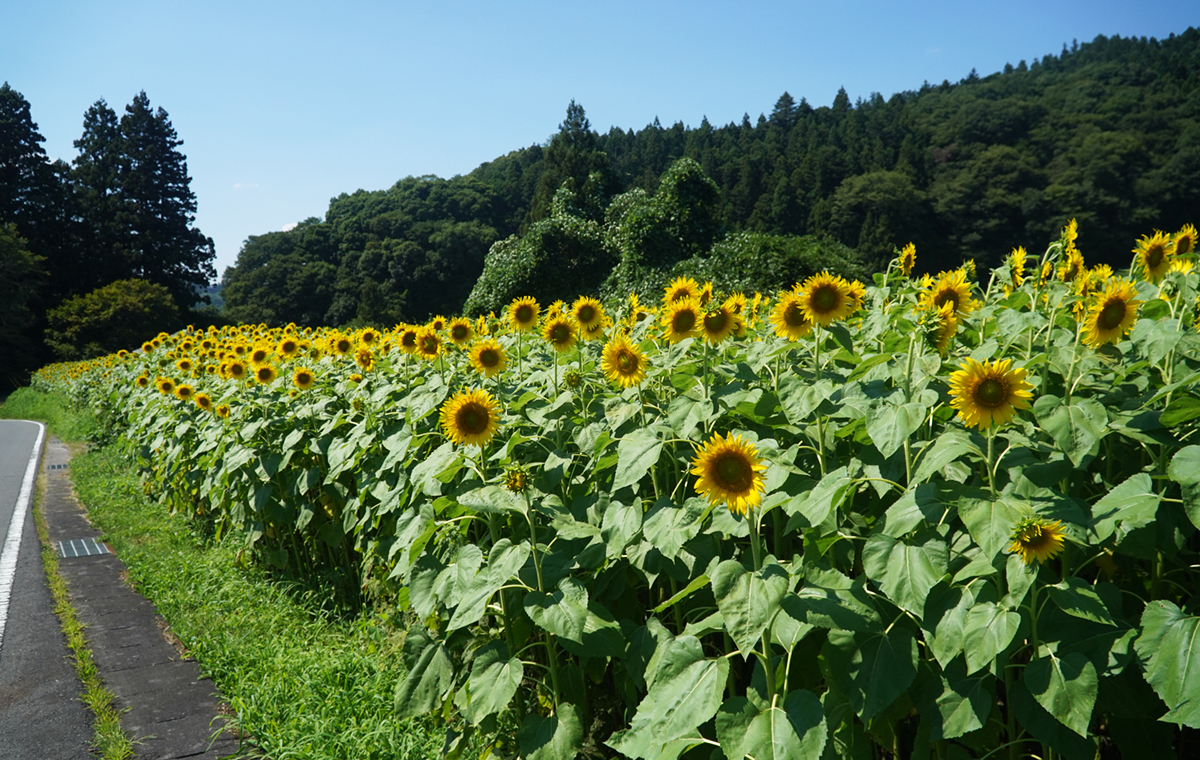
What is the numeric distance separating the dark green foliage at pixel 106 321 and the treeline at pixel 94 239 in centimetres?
5

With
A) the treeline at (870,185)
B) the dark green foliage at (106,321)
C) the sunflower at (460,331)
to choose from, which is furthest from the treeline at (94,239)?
the sunflower at (460,331)

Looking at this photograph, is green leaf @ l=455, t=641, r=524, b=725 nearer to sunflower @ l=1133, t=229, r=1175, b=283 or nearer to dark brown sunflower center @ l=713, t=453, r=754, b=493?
dark brown sunflower center @ l=713, t=453, r=754, b=493

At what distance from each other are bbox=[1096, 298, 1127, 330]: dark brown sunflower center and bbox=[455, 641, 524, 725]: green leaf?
5.78 ft

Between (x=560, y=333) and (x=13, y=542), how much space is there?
5697mm

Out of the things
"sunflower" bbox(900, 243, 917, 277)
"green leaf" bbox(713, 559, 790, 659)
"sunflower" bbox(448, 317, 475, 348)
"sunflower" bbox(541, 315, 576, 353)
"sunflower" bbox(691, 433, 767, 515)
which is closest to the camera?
"green leaf" bbox(713, 559, 790, 659)

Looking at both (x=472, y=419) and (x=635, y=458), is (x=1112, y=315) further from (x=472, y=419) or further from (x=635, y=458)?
(x=472, y=419)

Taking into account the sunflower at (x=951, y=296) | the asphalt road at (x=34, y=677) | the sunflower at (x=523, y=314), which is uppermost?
the sunflower at (x=523, y=314)

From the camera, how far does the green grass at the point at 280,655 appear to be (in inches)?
111

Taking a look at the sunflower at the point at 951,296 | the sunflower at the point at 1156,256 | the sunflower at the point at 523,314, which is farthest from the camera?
the sunflower at the point at 523,314

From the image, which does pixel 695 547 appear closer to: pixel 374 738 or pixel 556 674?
pixel 556 674

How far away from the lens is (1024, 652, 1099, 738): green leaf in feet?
4.60

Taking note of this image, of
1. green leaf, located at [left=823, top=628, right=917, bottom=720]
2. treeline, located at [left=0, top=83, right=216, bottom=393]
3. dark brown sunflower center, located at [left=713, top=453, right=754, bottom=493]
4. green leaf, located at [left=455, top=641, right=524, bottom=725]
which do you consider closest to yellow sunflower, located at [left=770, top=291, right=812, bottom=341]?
dark brown sunflower center, located at [left=713, top=453, right=754, bottom=493]

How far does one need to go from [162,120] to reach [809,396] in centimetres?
6016

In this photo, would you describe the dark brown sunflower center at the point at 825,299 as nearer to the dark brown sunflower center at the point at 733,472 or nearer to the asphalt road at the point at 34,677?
the dark brown sunflower center at the point at 733,472
